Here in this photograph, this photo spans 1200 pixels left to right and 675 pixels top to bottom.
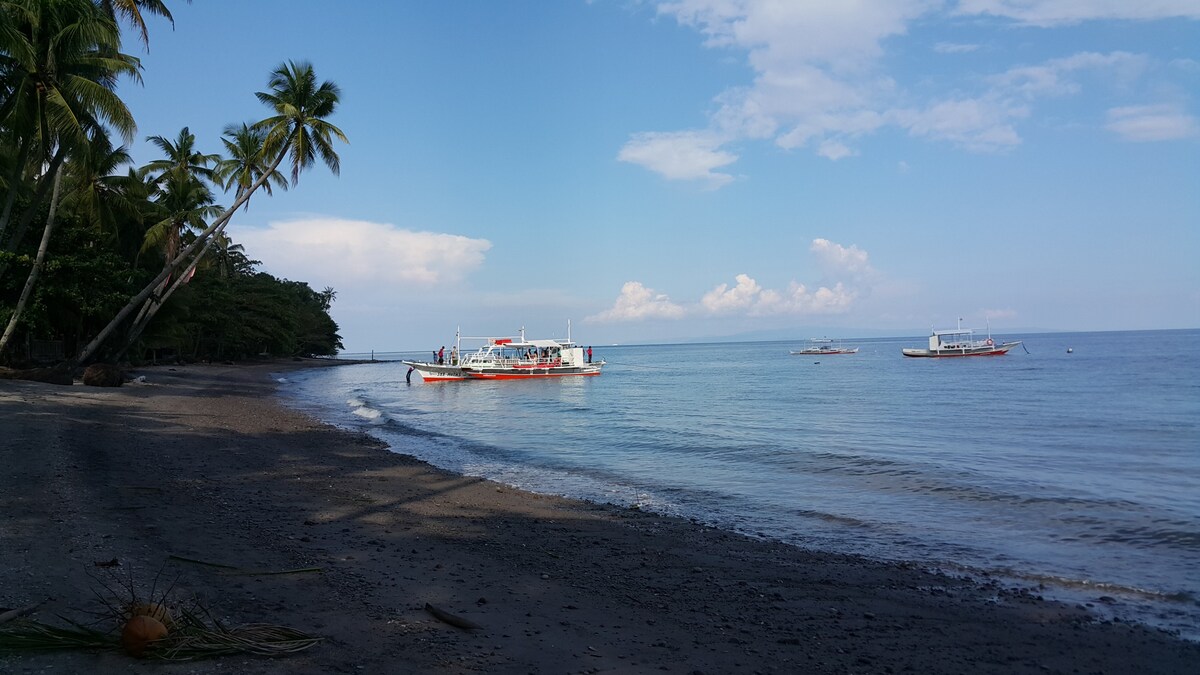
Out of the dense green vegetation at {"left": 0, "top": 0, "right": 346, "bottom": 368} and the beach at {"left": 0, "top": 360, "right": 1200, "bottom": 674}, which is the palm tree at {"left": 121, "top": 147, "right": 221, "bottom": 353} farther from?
the beach at {"left": 0, "top": 360, "right": 1200, "bottom": 674}

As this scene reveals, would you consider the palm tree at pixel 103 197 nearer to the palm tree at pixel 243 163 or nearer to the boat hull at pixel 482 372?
the palm tree at pixel 243 163

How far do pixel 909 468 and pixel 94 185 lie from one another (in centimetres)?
3021

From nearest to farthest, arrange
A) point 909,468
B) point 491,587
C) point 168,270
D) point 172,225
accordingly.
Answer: point 491,587 → point 909,468 → point 168,270 → point 172,225

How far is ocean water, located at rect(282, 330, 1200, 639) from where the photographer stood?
8.44 meters

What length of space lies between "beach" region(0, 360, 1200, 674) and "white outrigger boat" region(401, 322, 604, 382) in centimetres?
4167

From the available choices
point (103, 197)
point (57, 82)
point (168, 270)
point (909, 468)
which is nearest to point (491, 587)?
point (909, 468)

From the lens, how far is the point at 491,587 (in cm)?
614

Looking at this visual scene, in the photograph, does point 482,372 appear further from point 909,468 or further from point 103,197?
point 909,468

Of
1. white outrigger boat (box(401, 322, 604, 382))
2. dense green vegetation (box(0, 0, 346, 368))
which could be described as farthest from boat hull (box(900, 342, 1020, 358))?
dense green vegetation (box(0, 0, 346, 368))

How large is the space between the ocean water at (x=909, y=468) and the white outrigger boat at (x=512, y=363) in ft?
55.7

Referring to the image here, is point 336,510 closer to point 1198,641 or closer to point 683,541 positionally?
point 683,541

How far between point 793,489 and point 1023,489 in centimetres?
392

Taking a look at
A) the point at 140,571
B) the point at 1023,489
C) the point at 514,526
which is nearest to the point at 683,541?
the point at 514,526

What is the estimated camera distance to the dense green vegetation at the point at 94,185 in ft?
61.7
